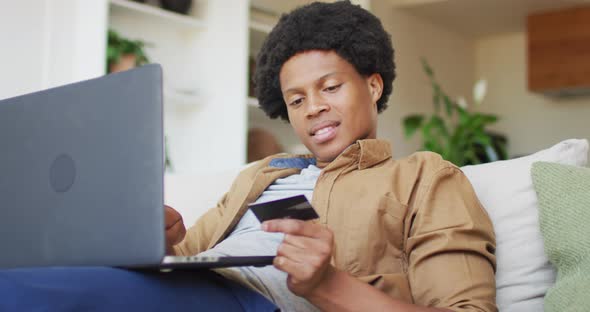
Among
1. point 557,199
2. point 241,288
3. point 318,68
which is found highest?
point 318,68

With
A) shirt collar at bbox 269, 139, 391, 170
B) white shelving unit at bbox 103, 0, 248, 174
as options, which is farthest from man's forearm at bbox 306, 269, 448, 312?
white shelving unit at bbox 103, 0, 248, 174

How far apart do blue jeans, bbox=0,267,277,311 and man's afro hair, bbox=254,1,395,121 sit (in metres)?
0.58

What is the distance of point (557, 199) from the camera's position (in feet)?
4.06

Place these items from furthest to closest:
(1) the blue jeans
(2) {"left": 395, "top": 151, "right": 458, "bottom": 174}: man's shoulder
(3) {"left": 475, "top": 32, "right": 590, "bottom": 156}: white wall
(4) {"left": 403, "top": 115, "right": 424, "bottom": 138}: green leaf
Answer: (3) {"left": 475, "top": 32, "right": 590, "bottom": 156}: white wall
(4) {"left": 403, "top": 115, "right": 424, "bottom": 138}: green leaf
(2) {"left": 395, "top": 151, "right": 458, "bottom": 174}: man's shoulder
(1) the blue jeans

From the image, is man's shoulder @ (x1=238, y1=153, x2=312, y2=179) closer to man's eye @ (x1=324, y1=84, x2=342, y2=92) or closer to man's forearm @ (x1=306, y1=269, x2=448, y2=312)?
man's eye @ (x1=324, y1=84, x2=342, y2=92)

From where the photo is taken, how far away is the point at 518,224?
4.40 ft

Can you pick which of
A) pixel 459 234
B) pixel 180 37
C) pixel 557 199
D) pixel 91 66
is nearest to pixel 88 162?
pixel 459 234

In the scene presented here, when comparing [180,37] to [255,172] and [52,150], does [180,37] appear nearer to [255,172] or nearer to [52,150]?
[255,172]

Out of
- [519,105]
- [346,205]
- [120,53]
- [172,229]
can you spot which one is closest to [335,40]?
[346,205]

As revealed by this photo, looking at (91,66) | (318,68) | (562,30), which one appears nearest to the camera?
(318,68)

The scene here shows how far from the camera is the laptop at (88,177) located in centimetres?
90

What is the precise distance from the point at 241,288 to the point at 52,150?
345mm

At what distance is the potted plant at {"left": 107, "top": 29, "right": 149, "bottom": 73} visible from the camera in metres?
3.33

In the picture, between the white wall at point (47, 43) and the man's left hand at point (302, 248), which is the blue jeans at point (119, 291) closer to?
the man's left hand at point (302, 248)
